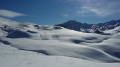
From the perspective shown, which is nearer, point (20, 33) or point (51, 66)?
point (51, 66)

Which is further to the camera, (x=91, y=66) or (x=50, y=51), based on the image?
(x=50, y=51)

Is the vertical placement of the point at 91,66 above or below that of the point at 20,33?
below

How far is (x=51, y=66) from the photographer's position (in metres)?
8.34

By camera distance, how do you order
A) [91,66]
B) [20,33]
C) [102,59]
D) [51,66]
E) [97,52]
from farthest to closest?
[20,33] < [97,52] < [102,59] < [91,66] < [51,66]

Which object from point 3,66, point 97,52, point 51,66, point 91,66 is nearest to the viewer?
point 3,66

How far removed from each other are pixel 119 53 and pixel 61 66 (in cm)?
999

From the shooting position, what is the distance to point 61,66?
844 centimetres

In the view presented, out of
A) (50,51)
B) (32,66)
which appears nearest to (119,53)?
(50,51)

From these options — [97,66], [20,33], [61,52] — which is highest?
[20,33]

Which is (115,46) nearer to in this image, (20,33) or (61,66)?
(61,66)

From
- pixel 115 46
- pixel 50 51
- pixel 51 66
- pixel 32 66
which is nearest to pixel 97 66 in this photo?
pixel 51 66

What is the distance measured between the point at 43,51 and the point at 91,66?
19.3ft

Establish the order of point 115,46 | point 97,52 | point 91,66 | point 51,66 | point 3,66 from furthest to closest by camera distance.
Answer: point 115,46, point 97,52, point 91,66, point 51,66, point 3,66

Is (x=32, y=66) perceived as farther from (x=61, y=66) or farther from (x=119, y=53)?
(x=119, y=53)
